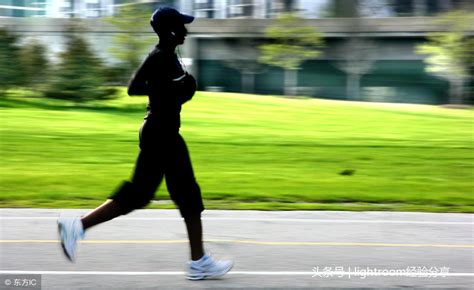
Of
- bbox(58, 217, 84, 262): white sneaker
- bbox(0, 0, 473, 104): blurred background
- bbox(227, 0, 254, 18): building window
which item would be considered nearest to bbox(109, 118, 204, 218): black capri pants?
bbox(58, 217, 84, 262): white sneaker

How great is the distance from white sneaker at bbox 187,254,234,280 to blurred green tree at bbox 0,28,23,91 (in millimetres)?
29236

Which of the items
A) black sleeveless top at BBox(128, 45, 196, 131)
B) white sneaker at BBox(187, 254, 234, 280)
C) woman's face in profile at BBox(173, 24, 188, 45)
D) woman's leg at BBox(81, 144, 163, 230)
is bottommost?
white sneaker at BBox(187, 254, 234, 280)

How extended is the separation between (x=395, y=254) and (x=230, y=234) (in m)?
1.55

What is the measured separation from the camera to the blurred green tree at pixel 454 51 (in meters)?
43.0

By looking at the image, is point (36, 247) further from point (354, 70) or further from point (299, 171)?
point (354, 70)

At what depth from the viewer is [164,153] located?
5598 millimetres

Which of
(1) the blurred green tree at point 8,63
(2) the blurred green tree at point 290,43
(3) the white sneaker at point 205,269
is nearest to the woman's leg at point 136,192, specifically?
(3) the white sneaker at point 205,269

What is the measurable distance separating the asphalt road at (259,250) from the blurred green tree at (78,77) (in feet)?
78.2

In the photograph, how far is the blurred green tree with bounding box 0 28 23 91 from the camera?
1316 inches

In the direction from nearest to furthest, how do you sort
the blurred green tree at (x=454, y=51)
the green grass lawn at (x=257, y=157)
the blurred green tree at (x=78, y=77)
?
1. the green grass lawn at (x=257, y=157)
2. the blurred green tree at (x=78, y=77)
3. the blurred green tree at (x=454, y=51)

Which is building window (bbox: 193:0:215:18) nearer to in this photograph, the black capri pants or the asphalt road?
the asphalt road

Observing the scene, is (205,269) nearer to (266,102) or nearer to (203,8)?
(266,102)

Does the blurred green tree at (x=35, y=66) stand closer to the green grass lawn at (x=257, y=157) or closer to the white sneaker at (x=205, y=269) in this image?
the green grass lawn at (x=257, y=157)

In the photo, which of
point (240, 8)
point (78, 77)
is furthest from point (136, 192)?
point (240, 8)
